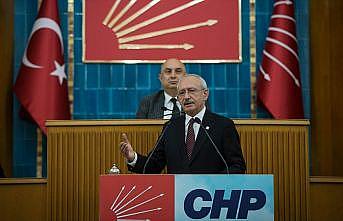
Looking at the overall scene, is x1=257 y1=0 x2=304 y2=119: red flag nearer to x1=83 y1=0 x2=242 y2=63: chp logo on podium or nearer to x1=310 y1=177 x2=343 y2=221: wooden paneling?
x1=83 y1=0 x2=242 y2=63: chp logo on podium

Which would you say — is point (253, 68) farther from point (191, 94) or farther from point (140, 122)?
point (191, 94)

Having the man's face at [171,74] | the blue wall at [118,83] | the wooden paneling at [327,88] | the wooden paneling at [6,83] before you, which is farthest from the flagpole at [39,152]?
the wooden paneling at [327,88]

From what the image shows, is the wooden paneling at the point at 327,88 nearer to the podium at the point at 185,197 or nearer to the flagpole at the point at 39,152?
the flagpole at the point at 39,152

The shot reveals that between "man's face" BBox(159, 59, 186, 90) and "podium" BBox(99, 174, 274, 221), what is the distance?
209 cm

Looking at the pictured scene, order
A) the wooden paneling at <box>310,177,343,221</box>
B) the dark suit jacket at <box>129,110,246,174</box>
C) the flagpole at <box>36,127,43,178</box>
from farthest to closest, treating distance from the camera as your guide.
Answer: the flagpole at <box>36,127,43,178</box> < the wooden paneling at <box>310,177,343,221</box> < the dark suit jacket at <box>129,110,246,174</box>

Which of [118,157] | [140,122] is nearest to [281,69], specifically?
[140,122]

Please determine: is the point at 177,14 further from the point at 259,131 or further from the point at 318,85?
the point at 259,131

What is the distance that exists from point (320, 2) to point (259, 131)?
2.58 m

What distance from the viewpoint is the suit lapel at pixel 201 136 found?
4.83 m

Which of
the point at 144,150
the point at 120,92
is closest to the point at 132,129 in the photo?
the point at 144,150

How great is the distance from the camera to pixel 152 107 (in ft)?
20.0

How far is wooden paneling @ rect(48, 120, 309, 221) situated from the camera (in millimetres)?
5410

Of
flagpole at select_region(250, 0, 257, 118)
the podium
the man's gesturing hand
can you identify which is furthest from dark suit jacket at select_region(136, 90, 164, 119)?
the podium

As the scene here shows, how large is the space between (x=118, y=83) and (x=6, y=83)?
1.09 m
